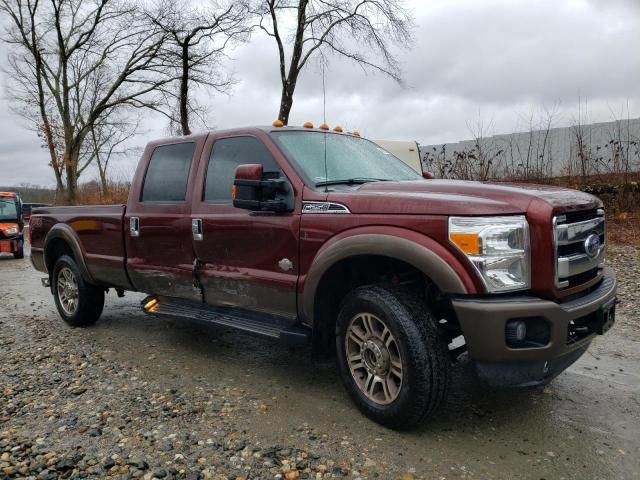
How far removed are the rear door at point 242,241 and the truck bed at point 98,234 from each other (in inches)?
47.9

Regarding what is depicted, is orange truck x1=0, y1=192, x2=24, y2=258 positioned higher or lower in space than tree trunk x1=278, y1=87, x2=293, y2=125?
lower

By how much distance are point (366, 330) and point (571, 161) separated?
11126 mm

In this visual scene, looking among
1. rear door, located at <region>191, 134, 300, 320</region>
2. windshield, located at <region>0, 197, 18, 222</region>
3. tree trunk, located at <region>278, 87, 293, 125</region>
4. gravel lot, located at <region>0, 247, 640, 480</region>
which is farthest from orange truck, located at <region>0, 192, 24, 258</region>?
rear door, located at <region>191, 134, 300, 320</region>

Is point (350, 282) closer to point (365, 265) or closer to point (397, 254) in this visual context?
point (365, 265)

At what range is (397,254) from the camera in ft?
9.67

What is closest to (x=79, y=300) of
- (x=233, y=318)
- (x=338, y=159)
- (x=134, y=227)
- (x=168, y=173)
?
(x=134, y=227)

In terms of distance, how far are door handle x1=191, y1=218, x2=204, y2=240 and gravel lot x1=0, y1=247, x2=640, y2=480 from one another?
3.56 feet

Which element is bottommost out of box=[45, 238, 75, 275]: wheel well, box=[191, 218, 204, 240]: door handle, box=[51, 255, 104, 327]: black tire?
box=[51, 255, 104, 327]: black tire

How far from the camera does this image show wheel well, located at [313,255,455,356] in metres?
3.26

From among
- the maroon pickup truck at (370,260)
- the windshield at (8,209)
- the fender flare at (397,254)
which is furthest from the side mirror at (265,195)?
the windshield at (8,209)

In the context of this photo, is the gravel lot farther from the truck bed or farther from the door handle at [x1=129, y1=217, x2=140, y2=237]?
the door handle at [x1=129, y1=217, x2=140, y2=237]

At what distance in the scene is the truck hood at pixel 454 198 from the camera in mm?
2785

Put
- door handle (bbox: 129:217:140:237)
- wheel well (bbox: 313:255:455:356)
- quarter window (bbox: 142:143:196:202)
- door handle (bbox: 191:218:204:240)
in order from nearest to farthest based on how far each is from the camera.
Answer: wheel well (bbox: 313:255:455:356) → door handle (bbox: 191:218:204:240) → quarter window (bbox: 142:143:196:202) → door handle (bbox: 129:217:140:237)

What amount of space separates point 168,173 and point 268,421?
8.13 feet
